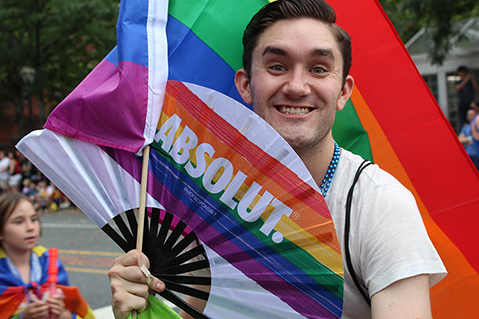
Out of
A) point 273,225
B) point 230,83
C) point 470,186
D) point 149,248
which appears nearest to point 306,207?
point 273,225

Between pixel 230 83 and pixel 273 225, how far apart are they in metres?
0.77

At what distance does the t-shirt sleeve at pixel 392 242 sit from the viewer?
1312mm

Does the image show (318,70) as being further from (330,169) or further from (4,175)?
(4,175)

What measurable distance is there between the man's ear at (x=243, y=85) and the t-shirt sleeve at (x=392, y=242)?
64 cm

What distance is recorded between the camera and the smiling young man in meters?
1.32

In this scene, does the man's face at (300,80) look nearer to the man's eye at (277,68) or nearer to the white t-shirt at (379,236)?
the man's eye at (277,68)

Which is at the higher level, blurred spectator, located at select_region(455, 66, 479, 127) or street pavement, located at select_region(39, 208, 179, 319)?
blurred spectator, located at select_region(455, 66, 479, 127)

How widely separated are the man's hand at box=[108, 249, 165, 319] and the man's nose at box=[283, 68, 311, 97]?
0.74 metres

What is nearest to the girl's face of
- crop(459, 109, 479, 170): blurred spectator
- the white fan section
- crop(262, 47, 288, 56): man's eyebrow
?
the white fan section

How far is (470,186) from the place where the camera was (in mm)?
1948

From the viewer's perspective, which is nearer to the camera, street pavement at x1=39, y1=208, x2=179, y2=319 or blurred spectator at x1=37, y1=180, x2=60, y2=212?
street pavement at x1=39, y1=208, x2=179, y2=319

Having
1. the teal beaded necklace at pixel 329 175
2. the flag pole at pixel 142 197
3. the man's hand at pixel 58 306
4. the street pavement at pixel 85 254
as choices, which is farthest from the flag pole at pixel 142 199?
the street pavement at pixel 85 254

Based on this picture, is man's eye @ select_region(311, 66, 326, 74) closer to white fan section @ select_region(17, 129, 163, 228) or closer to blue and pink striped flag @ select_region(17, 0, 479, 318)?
blue and pink striped flag @ select_region(17, 0, 479, 318)

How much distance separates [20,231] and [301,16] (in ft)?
7.77
